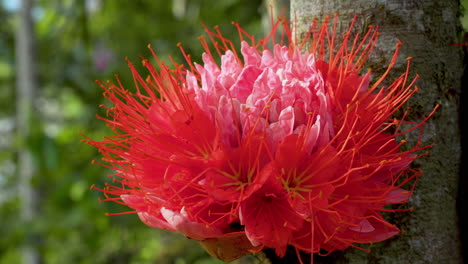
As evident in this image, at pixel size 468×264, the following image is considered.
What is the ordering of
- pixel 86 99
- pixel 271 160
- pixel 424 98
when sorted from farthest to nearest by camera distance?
pixel 86 99 < pixel 424 98 < pixel 271 160

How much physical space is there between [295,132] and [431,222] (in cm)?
52

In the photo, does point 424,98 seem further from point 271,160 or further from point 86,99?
point 86,99

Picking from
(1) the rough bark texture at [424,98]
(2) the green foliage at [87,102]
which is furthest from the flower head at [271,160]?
(2) the green foliage at [87,102]

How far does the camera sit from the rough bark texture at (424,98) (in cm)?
116

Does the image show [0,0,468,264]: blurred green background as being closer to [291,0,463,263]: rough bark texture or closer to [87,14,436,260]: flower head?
[291,0,463,263]: rough bark texture

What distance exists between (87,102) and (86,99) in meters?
0.08

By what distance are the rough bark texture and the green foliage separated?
125 centimetres

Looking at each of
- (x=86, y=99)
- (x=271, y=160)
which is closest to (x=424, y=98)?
(x=271, y=160)

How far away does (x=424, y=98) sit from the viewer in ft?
3.87

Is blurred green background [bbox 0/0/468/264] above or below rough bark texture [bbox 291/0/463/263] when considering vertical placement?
below

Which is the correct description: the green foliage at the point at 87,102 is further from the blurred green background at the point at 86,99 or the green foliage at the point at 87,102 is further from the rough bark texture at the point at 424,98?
the rough bark texture at the point at 424,98

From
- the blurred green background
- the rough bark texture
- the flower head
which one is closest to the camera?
the flower head

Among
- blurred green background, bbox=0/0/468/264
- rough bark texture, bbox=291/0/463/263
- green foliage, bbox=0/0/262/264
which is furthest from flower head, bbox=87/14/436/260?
green foliage, bbox=0/0/262/264

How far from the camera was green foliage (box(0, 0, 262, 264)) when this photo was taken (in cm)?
305
